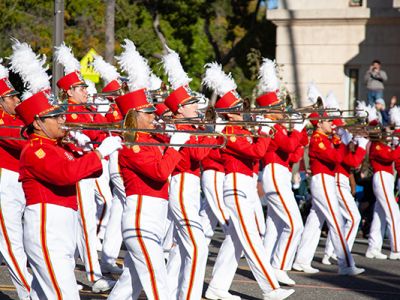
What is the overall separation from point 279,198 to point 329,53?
14.4 m

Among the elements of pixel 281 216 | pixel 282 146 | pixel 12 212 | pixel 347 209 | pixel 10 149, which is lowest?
pixel 347 209

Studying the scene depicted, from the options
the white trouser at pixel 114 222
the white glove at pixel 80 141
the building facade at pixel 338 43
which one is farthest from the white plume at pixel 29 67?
the building facade at pixel 338 43

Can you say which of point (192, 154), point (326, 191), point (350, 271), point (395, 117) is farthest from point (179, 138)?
point (395, 117)

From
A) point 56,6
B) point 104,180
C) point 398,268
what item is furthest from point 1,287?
point 56,6

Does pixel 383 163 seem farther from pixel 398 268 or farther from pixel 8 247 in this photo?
pixel 8 247

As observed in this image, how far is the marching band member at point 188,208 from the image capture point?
9.14 metres

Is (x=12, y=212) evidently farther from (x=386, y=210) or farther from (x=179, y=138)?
(x=386, y=210)

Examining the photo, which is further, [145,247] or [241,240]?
[241,240]

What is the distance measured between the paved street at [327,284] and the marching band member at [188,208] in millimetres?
1115

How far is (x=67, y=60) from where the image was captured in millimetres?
11633

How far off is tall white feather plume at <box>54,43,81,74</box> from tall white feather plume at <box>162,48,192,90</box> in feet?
6.19

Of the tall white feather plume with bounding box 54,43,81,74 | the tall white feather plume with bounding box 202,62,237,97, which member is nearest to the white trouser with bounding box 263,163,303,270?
the tall white feather plume with bounding box 202,62,237,97

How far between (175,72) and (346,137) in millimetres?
3742

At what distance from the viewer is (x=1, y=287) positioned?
413 inches
